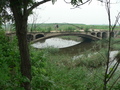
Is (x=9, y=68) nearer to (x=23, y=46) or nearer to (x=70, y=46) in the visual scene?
(x=23, y=46)

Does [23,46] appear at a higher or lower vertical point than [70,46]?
higher

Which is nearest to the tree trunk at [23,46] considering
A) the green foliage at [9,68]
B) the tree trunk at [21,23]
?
the tree trunk at [21,23]

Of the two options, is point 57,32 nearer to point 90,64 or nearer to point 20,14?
point 90,64

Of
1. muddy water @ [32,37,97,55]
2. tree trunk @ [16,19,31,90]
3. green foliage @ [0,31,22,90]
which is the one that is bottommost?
muddy water @ [32,37,97,55]

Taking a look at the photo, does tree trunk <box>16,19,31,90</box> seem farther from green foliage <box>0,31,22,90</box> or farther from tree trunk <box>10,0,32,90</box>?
green foliage <box>0,31,22,90</box>

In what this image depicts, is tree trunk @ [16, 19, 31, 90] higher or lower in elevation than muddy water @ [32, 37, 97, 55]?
higher

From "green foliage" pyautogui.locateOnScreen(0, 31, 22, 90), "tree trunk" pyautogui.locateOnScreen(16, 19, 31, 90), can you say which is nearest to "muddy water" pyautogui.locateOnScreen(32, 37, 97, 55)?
"green foliage" pyautogui.locateOnScreen(0, 31, 22, 90)

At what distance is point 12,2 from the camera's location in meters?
2.48

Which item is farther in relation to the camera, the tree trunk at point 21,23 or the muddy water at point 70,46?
the muddy water at point 70,46

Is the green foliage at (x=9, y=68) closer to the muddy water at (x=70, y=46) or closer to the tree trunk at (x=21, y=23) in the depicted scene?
the tree trunk at (x=21, y=23)

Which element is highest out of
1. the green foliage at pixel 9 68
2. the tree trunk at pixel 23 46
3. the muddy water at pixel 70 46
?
the tree trunk at pixel 23 46

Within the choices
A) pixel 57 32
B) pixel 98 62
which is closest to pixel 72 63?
pixel 98 62

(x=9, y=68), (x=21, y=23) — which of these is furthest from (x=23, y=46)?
(x=9, y=68)

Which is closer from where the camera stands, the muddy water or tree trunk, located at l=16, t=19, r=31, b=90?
tree trunk, located at l=16, t=19, r=31, b=90
